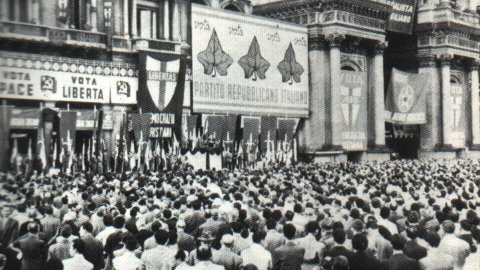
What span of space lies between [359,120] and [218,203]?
3097cm

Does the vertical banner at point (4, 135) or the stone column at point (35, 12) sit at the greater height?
the stone column at point (35, 12)

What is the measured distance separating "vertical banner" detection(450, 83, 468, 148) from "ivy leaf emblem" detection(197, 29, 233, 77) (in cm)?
2401

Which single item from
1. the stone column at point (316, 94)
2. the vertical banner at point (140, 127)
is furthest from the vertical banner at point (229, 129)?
the stone column at point (316, 94)

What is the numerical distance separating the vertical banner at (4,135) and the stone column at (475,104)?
55580 millimetres

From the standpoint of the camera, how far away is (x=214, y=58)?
35469 millimetres

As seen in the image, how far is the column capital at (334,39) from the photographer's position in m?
41.3

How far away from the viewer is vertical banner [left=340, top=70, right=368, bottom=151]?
4269 centimetres

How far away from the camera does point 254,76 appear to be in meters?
37.8

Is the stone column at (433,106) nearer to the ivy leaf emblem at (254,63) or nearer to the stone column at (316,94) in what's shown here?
the stone column at (316,94)

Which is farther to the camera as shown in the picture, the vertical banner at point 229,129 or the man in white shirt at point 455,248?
the vertical banner at point 229,129

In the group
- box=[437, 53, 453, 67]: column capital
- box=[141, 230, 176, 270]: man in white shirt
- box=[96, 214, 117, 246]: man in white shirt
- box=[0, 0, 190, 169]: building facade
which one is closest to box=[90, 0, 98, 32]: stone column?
box=[0, 0, 190, 169]: building facade

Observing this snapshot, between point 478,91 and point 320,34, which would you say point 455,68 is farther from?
point 320,34

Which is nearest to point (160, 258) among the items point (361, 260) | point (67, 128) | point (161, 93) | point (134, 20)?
point (361, 260)

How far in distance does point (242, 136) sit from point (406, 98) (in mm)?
15289
